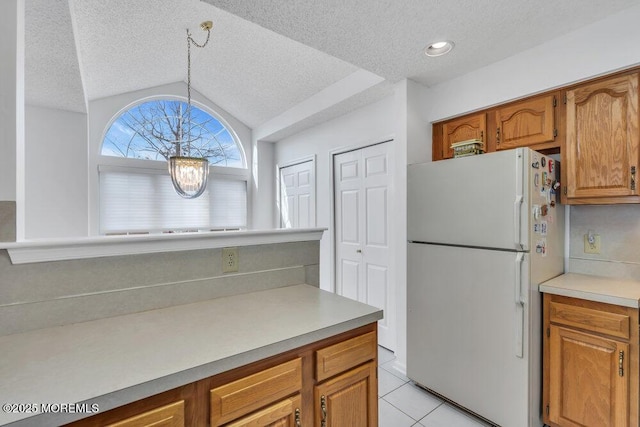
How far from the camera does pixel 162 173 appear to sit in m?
4.06

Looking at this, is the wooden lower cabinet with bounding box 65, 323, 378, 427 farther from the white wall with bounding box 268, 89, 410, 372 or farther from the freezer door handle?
the white wall with bounding box 268, 89, 410, 372

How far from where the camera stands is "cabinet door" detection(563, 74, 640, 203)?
1706 millimetres

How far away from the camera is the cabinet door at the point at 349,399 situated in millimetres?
1174

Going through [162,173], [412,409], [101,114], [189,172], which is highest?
[101,114]

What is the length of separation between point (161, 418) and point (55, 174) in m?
3.15

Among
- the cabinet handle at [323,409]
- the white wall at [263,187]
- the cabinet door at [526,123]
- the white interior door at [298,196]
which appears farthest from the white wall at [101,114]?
the cabinet door at [526,123]

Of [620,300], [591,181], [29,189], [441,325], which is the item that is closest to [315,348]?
[441,325]

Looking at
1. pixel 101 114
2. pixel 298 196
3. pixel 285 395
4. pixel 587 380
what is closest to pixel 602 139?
pixel 587 380

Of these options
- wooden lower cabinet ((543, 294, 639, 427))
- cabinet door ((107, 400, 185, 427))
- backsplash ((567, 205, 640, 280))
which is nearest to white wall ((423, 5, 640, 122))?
backsplash ((567, 205, 640, 280))

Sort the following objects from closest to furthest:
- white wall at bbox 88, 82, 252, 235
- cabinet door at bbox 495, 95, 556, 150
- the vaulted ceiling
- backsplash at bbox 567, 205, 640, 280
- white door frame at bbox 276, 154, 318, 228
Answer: the vaulted ceiling < backsplash at bbox 567, 205, 640, 280 < cabinet door at bbox 495, 95, 556, 150 < white wall at bbox 88, 82, 252, 235 < white door frame at bbox 276, 154, 318, 228

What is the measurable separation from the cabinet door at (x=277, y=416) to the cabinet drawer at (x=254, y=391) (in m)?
0.02

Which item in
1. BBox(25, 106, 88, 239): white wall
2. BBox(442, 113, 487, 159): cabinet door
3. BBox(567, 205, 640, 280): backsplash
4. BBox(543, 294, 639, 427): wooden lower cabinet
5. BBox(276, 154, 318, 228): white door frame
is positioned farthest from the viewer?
BBox(276, 154, 318, 228): white door frame

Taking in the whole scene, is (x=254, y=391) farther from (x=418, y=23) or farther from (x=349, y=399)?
(x=418, y=23)

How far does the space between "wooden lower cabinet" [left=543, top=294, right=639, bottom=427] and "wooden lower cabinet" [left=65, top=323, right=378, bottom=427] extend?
1180mm
